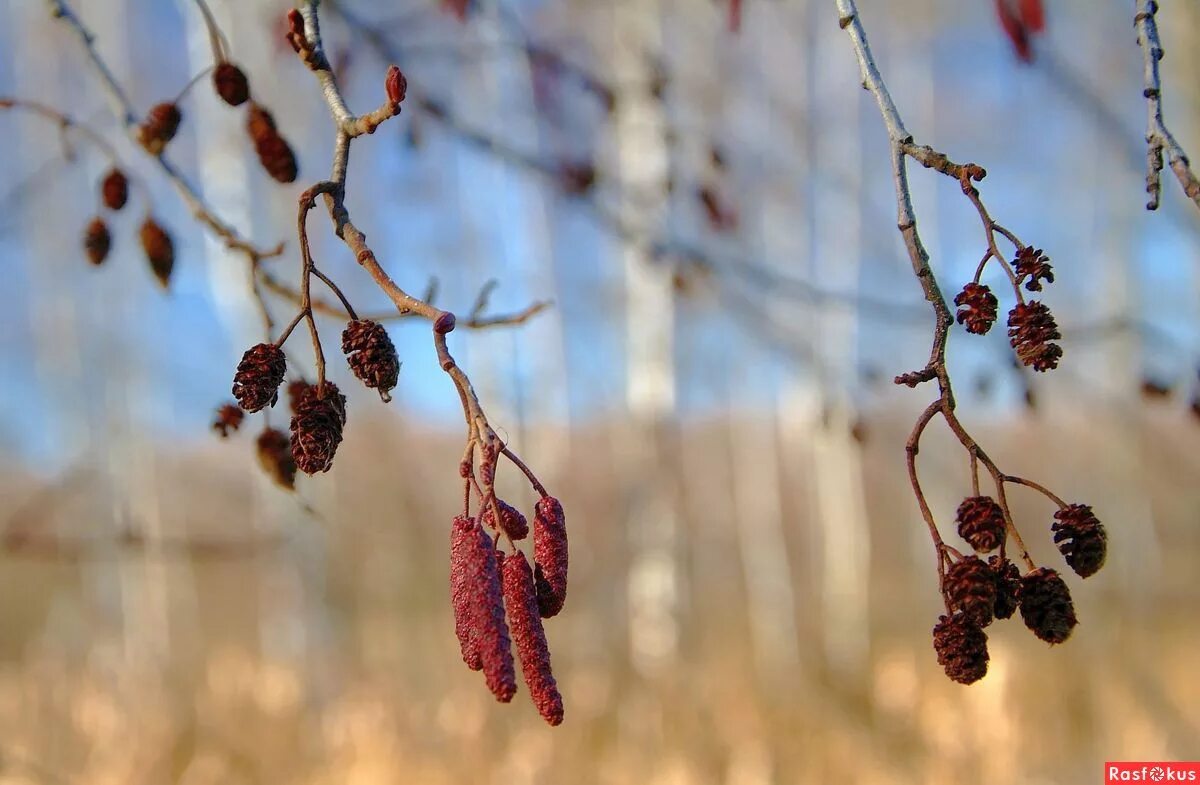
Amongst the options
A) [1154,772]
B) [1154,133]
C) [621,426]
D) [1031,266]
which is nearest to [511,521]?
[1031,266]

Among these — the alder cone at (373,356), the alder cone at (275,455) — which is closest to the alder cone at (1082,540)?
the alder cone at (373,356)

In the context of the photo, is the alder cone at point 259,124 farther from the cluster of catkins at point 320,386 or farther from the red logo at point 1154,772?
the red logo at point 1154,772

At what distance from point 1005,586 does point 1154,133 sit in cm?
40

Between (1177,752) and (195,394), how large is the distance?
34.0ft

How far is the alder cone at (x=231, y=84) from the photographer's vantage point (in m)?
1.32

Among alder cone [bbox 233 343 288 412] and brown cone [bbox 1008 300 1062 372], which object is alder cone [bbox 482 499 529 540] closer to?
alder cone [bbox 233 343 288 412]

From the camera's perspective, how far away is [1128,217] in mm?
8188

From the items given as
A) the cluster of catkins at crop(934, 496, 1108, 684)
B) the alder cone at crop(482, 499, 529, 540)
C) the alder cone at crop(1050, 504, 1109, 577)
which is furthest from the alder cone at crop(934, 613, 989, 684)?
the alder cone at crop(482, 499, 529, 540)

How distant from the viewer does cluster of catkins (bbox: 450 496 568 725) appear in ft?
2.18

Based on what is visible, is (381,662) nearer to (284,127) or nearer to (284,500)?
(284,500)

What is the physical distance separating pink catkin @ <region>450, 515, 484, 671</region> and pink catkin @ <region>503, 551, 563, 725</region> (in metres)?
0.03

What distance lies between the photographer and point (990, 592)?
0.79 metres

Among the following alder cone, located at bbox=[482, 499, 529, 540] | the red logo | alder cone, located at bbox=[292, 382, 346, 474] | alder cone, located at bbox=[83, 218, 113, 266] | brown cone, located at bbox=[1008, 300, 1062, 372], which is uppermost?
alder cone, located at bbox=[83, 218, 113, 266]

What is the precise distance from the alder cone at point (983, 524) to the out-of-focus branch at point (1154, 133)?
0.89 ft
